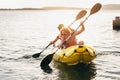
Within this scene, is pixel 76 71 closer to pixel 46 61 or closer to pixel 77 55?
pixel 77 55

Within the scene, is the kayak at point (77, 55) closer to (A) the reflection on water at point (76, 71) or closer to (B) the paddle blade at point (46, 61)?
(A) the reflection on water at point (76, 71)

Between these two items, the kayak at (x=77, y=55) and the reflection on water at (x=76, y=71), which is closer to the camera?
the reflection on water at (x=76, y=71)

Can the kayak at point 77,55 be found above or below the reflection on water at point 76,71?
above

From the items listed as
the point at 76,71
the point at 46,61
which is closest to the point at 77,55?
the point at 76,71

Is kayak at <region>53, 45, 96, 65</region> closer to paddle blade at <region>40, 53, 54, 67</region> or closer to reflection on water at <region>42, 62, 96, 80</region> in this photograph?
reflection on water at <region>42, 62, 96, 80</region>

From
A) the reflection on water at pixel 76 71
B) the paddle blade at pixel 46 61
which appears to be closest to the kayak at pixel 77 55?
the reflection on water at pixel 76 71

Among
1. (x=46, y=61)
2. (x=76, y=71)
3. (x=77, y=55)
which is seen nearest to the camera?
(x=77, y=55)

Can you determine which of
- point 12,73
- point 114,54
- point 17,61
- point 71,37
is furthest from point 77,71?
point 114,54

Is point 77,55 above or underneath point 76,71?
above

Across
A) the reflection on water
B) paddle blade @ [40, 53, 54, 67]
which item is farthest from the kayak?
paddle blade @ [40, 53, 54, 67]

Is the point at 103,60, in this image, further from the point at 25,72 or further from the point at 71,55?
the point at 25,72

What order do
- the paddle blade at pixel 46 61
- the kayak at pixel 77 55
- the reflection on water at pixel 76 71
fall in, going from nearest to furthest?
the reflection on water at pixel 76 71 → the kayak at pixel 77 55 → the paddle blade at pixel 46 61

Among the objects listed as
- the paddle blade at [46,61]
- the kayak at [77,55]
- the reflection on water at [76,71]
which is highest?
the kayak at [77,55]

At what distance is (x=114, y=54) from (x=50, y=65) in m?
6.04
